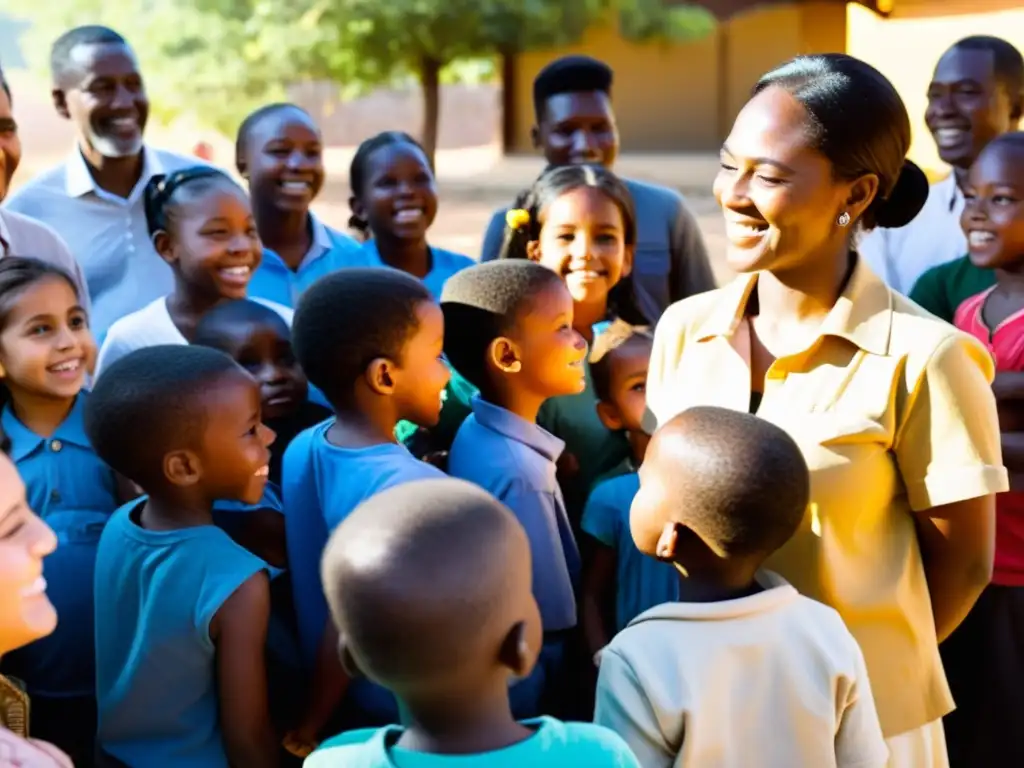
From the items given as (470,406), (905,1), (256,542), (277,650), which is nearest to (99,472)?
(256,542)

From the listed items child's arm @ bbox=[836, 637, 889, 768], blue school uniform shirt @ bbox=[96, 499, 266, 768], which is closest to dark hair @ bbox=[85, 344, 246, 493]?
blue school uniform shirt @ bbox=[96, 499, 266, 768]

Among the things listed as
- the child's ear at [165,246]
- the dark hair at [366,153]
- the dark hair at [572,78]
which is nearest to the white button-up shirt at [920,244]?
the dark hair at [572,78]

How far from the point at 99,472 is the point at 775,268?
64.6 inches

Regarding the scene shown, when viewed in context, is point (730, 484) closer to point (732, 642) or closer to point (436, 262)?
point (732, 642)

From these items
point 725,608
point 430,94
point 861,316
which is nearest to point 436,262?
point 861,316

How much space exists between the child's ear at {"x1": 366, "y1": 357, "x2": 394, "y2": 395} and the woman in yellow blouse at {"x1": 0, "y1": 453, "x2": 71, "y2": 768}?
100 cm

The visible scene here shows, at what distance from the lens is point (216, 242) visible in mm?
3643

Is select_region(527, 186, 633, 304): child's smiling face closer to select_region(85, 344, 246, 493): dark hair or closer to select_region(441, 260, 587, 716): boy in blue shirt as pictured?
select_region(441, 260, 587, 716): boy in blue shirt

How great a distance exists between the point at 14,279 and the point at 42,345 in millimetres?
195

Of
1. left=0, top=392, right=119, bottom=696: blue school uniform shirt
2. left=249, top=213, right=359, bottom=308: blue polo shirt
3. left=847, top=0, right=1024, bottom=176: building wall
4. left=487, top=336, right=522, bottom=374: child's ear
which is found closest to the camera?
left=0, top=392, right=119, bottom=696: blue school uniform shirt

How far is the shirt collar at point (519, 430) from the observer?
9.41ft

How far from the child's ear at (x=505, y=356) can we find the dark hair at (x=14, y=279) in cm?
106

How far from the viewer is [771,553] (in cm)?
211

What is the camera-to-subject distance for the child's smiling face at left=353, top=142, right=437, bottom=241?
173 inches
